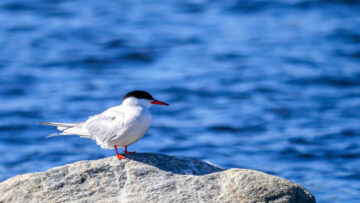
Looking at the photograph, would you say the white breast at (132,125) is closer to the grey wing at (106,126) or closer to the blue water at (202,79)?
the grey wing at (106,126)

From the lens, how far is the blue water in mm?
11922

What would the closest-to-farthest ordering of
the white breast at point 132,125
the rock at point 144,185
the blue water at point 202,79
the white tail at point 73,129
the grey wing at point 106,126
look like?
the rock at point 144,185
the white breast at point 132,125
the grey wing at point 106,126
the white tail at point 73,129
the blue water at point 202,79

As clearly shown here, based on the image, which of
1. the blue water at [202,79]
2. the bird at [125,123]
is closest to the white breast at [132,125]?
the bird at [125,123]

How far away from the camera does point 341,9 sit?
19.2m

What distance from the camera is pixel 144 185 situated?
655 cm

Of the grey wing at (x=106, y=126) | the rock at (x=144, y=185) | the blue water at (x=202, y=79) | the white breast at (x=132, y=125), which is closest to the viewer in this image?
the rock at (x=144, y=185)

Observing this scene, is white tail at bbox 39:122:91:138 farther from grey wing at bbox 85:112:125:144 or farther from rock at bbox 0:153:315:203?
rock at bbox 0:153:315:203

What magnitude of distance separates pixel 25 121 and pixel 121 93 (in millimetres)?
2365

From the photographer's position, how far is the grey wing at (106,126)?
22.4 ft

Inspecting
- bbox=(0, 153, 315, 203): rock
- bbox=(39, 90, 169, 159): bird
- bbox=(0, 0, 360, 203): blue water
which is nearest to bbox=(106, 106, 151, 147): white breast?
bbox=(39, 90, 169, 159): bird

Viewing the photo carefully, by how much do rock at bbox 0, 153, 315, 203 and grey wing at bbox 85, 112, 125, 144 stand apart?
310 millimetres

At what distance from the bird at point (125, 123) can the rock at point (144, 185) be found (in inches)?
10.8

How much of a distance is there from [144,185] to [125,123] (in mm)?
724

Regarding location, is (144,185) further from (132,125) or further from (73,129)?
(73,129)
